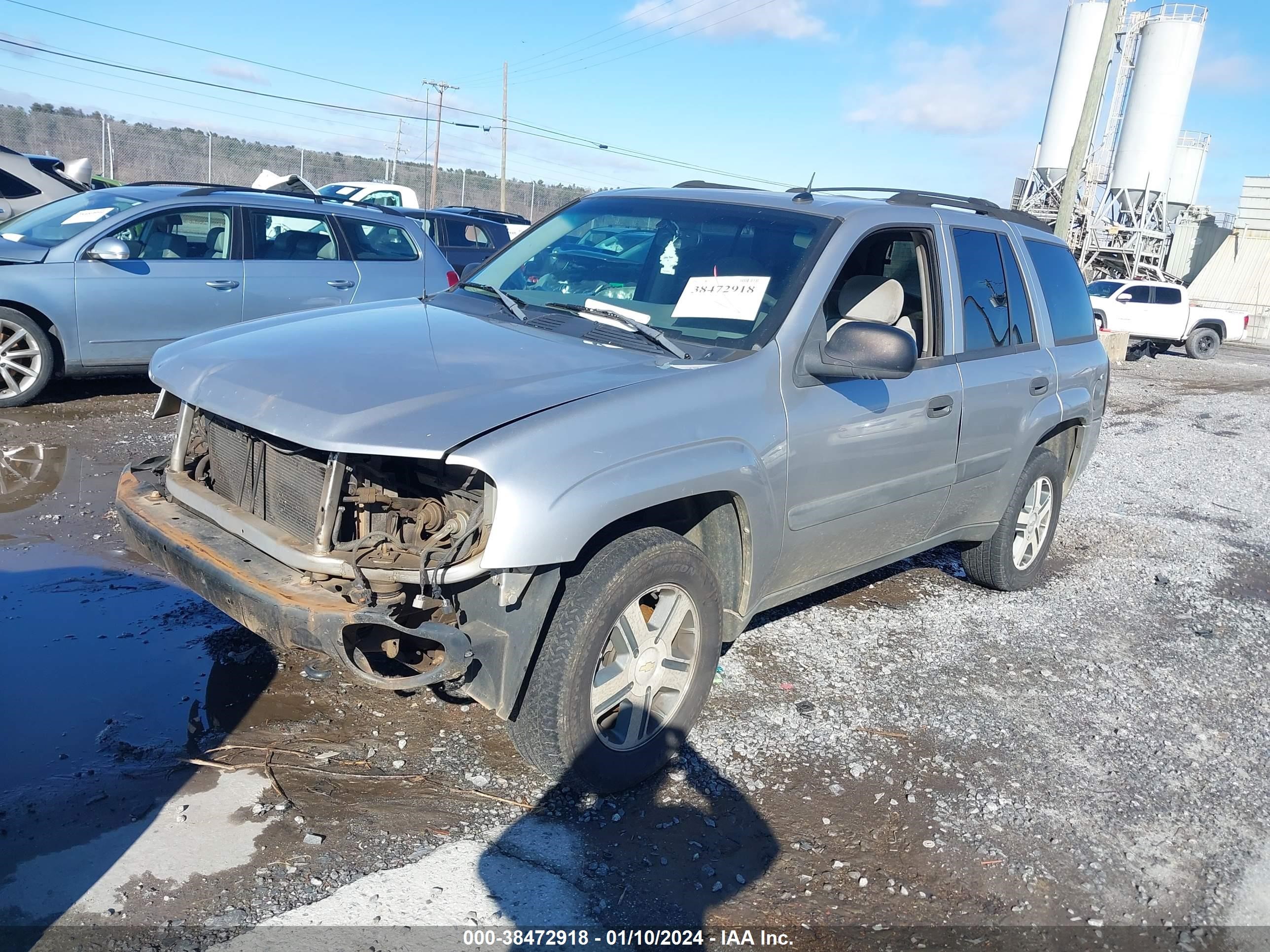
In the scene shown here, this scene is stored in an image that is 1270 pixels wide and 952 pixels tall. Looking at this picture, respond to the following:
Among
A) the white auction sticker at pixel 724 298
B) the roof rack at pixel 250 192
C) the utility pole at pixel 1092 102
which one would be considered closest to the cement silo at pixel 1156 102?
the utility pole at pixel 1092 102

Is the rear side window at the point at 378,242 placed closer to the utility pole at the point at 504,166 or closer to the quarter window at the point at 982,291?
the quarter window at the point at 982,291

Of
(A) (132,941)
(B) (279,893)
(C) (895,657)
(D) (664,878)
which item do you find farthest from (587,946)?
(C) (895,657)

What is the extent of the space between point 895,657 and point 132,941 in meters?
3.42

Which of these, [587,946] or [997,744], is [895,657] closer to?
[997,744]

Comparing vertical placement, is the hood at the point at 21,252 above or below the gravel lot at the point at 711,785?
above

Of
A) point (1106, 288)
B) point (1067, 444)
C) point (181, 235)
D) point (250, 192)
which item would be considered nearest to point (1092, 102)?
point (1106, 288)

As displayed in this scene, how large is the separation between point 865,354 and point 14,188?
11.9 m

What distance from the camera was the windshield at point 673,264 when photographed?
12.2 feet

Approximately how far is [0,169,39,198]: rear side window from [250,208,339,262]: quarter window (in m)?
5.22

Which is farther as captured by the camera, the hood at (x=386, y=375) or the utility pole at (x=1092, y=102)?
the utility pole at (x=1092, y=102)

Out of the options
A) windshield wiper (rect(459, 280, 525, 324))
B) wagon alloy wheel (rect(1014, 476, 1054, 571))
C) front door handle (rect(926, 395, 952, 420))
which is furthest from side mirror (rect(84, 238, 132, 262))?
wagon alloy wheel (rect(1014, 476, 1054, 571))

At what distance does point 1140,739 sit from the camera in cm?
414

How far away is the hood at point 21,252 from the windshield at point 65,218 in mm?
85

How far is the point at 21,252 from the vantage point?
24.4 ft
